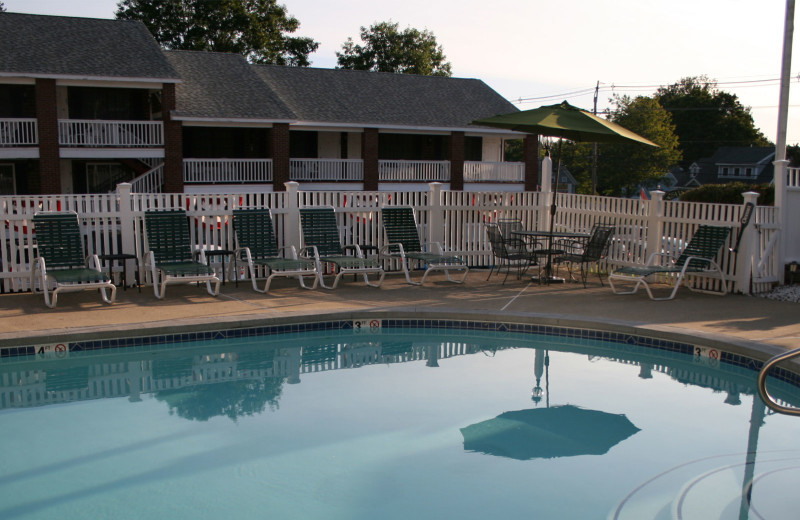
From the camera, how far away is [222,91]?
1023 inches

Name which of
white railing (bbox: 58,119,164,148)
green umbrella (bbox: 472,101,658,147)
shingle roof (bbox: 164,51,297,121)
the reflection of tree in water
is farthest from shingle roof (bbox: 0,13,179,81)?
the reflection of tree in water

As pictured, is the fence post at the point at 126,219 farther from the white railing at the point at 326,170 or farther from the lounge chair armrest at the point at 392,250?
the white railing at the point at 326,170

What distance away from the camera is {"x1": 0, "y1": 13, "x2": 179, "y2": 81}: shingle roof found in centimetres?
2167

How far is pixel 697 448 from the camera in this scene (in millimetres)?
5684

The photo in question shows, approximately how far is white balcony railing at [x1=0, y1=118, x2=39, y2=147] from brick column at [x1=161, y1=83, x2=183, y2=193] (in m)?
3.72

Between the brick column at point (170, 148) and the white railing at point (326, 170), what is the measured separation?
13.9 ft

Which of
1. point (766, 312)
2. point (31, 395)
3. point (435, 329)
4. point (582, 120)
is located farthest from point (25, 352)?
point (766, 312)

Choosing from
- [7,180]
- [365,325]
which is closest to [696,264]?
[365,325]

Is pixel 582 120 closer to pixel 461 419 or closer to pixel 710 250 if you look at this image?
pixel 710 250

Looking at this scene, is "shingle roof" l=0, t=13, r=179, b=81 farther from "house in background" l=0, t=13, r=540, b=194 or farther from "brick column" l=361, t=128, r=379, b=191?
"brick column" l=361, t=128, r=379, b=191

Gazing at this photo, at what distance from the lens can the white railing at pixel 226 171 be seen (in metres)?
24.1

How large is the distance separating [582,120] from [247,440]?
283 inches

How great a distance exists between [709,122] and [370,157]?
62544 mm

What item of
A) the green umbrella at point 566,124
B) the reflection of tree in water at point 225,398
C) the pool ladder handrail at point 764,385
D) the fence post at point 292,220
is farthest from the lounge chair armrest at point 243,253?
the pool ladder handrail at point 764,385
